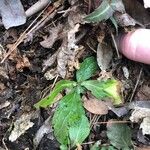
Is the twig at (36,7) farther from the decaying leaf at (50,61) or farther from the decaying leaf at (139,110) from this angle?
the decaying leaf at (139,110)


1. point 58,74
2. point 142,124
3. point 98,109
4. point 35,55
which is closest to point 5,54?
point 35,55

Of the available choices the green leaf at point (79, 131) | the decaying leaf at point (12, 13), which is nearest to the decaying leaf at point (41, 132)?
the green leaf at point (79, 131)

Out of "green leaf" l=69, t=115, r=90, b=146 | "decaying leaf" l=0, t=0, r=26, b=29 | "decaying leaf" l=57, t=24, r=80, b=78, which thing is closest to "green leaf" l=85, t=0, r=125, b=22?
"decaying leaf" l=57, t=24, r=80, b=78

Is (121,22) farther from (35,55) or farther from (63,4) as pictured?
(35,55)

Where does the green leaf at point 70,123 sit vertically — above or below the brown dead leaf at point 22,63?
below

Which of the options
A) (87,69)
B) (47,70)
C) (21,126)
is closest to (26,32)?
(47,70)
